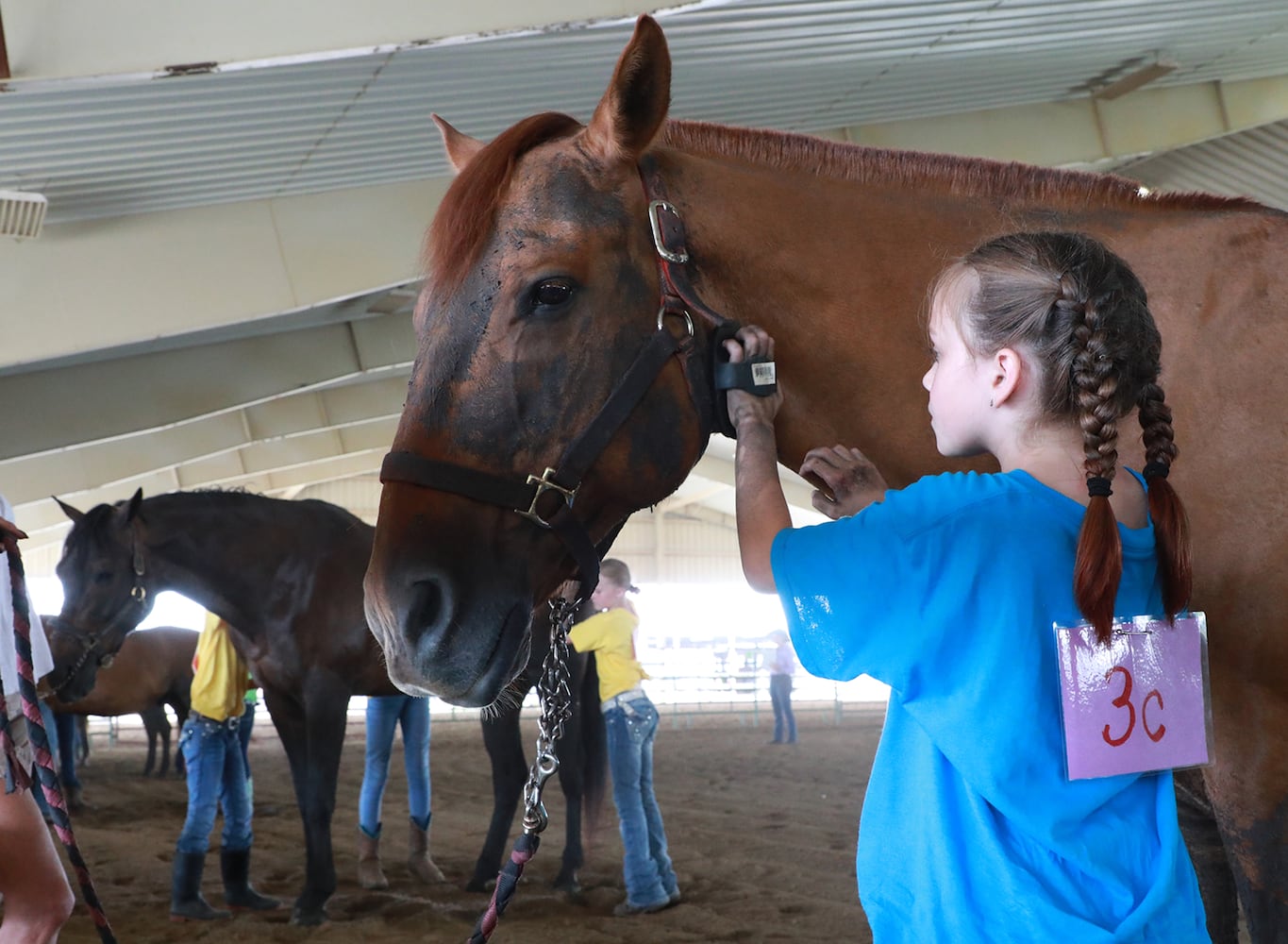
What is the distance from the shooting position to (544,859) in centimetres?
677

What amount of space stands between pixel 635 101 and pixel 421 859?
5.60m

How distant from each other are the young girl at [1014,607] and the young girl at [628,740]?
4.12 meters

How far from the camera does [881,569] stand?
1.10m

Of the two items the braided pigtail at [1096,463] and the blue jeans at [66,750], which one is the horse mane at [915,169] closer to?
the braided pigtail at [1096,463]

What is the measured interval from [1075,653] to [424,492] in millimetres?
814

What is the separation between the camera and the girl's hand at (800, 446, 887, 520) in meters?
1.43

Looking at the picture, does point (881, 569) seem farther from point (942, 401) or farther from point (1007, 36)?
point (1007, 36)

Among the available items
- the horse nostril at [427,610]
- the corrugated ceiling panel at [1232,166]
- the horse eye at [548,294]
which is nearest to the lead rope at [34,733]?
the horse nostril at [427,610]

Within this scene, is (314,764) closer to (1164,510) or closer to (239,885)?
(239,885)

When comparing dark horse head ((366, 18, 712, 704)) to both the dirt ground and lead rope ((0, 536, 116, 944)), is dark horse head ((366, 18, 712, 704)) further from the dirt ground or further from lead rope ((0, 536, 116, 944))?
the dirt ground

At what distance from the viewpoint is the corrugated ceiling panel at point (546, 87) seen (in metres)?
4.78

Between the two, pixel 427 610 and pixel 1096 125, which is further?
pixel 1096 125

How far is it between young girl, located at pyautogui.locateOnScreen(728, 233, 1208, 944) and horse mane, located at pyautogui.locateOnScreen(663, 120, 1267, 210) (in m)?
0.64

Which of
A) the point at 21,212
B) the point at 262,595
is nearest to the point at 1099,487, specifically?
the point at 262,595
